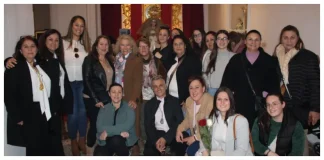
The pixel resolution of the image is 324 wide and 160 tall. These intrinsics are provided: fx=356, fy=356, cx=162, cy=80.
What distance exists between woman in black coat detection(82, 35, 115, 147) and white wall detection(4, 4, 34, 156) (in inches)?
27.0

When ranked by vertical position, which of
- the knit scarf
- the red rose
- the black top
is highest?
the black top

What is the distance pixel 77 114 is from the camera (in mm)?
3877

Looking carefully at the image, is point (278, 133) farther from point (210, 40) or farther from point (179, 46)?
point (210, 40)

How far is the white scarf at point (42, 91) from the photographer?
3.17m

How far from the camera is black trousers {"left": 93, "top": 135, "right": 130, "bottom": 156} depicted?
335cm

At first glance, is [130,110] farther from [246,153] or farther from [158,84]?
[246,153]

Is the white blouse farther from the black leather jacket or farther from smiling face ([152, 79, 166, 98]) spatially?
smiling face ([152, 79, 166, 98])

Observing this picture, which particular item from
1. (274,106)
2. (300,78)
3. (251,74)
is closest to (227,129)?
(274,106)

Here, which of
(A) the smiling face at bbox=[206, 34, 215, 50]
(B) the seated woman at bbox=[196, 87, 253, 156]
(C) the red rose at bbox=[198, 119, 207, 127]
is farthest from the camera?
(A) the smiling face at bbox=[206, 34, 215, 50]

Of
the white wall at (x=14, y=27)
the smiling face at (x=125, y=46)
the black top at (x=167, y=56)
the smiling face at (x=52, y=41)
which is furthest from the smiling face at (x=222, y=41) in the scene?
the white wall at (x=14, y=27)

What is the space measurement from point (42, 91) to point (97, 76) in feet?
2.16

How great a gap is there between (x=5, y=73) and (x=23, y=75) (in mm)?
144

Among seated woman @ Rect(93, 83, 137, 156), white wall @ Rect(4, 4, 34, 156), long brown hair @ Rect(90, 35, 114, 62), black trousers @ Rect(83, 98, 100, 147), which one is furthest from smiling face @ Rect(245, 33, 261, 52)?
white wall @ Rect(4, 4, 34, 156)

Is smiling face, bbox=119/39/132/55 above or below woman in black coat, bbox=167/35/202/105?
above
